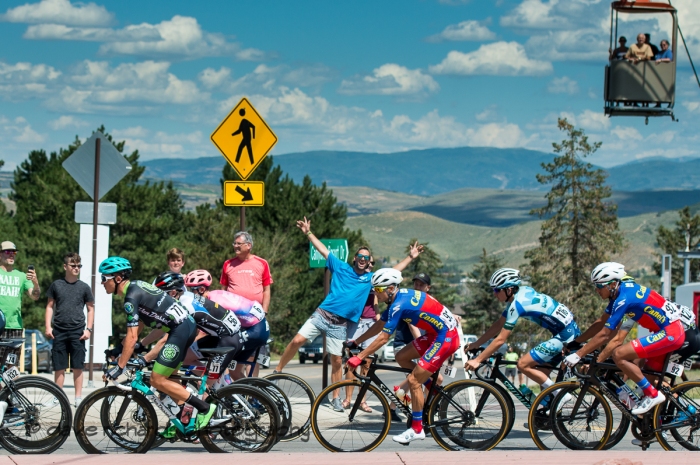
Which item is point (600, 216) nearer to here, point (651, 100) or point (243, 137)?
point (651, 100)

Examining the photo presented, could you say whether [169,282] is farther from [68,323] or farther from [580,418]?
[580,418]

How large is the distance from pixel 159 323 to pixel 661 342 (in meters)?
4.42

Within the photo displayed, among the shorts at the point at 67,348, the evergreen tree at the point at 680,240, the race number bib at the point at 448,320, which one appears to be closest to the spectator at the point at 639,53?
the race number bib at the point at 448,320

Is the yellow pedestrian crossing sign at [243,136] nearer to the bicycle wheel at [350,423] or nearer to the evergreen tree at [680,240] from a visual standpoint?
the bicycle wheel at [350,423]

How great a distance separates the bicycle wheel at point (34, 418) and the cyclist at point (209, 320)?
3.04 feet

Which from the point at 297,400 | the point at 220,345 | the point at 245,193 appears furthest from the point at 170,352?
the point at 245,193

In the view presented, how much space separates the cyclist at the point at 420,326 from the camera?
909cm

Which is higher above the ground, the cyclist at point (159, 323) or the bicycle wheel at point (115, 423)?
the cyclist at point (159, 323)

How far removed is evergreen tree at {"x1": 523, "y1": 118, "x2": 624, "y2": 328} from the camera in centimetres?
5991

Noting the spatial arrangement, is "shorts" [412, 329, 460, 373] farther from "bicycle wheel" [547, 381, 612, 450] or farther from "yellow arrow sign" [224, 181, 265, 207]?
"yellow arrow sign" [224, 181, 265, 207]

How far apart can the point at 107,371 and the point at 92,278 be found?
549 cm

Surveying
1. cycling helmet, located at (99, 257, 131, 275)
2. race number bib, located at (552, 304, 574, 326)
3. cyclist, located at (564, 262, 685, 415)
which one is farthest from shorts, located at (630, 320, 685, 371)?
cycling helmet, located at (99, 257, 131, 275)

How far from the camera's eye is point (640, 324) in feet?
29.2

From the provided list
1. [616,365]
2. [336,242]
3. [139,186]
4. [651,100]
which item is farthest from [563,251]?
[616,365]
